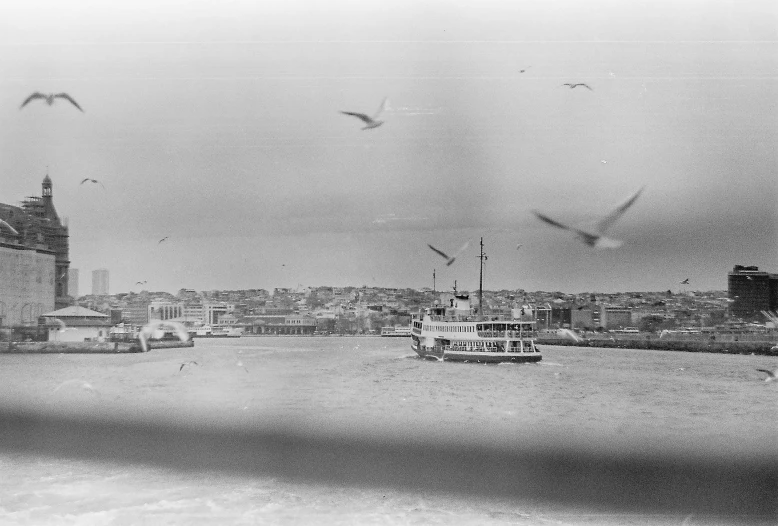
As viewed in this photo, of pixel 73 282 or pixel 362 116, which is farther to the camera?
pixel 73 282

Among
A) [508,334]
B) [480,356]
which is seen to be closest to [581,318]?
[508,334]

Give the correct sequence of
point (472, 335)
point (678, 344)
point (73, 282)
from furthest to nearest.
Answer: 1. point (472, 335)
2. point (678, 344)
3. point (73, 282)

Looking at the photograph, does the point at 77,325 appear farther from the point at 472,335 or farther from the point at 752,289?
the point at 752,289

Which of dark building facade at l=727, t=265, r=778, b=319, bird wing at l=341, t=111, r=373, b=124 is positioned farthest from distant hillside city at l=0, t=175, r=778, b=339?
bird wing at l=341, t=111, r=373, b=124

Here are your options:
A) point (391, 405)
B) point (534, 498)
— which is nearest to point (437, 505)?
point (534, 498)

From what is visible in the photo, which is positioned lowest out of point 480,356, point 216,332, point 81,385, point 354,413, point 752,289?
point 354,413

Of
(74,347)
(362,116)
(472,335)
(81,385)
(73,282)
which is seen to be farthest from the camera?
(472,335)

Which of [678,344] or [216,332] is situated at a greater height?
[216,332]

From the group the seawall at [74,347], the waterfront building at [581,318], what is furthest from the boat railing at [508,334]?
the seawall at [74,347]
